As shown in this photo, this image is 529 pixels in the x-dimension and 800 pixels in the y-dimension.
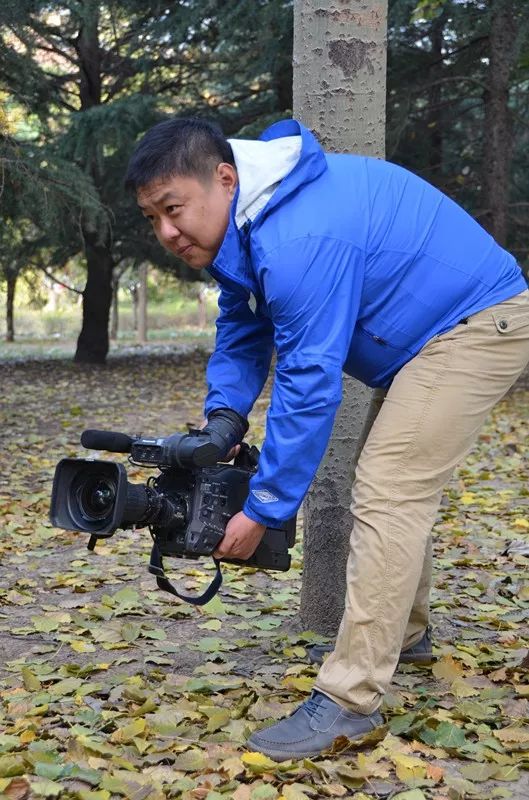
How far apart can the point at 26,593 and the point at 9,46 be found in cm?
693

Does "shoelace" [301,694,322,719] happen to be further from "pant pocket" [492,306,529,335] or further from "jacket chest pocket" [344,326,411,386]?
"pant pocket" [492,306,529,335]

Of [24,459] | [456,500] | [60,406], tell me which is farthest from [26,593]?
[60,406]

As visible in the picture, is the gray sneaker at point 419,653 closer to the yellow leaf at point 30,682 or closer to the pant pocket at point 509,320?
the yellow leaf at point 30,682

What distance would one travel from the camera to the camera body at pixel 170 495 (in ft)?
9.63

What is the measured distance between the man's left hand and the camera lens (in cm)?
36

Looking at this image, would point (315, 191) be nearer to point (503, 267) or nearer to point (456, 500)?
point (503, 267)

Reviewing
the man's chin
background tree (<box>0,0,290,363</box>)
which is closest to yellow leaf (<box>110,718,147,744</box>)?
the man's chin

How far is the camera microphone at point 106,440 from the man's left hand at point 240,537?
41cm

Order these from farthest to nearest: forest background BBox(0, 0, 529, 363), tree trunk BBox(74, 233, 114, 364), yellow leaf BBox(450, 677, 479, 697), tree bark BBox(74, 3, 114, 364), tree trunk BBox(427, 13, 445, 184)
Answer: tree trunk BBox(74, 233, 114, 364) < tree bark BBox(74, 3, 114, 364) < tree trunk BBox(427, 13, 445, 184) < forest background BBox(0, 0, 529, 363) < yellow leaf BBox(450, 677, 479, 697)

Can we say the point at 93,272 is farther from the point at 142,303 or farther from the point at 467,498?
the point at 142,303

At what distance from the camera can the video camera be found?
2.93m

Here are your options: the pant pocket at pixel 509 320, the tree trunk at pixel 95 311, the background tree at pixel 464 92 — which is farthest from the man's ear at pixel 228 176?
the tree trunk at pixel 95 311

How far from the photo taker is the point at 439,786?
2.73m

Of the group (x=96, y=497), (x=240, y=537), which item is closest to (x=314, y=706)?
(x=240, y=537)
